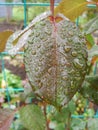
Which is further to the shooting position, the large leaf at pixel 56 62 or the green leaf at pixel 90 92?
the green leaf at pixel 90 92

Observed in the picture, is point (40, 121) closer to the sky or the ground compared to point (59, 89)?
closer to the ground

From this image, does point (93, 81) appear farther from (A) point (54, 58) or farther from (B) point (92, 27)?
(A) point (54, 58)

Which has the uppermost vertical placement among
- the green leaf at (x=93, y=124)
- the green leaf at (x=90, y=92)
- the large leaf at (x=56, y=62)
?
the large leaf at (x=56, y=62)

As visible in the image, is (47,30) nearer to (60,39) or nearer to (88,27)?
(60,39)

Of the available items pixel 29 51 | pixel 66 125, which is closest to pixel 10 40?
pixel 29 51

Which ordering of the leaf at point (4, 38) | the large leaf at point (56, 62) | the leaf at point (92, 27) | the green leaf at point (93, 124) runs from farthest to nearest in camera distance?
1. the green leaf at point (93, 124)
2. the leaf at point (92, 27)
3. the leaf at point (4, 38)
4. the large leaf at point (56, 62)

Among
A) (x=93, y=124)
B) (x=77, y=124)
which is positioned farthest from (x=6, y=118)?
(x=77, y=124)

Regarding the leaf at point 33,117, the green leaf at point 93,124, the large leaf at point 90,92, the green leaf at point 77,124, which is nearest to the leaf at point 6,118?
the leaf at point 33,117

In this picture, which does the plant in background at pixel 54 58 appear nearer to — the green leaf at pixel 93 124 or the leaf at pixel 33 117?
the leaf at pixel 33 117
